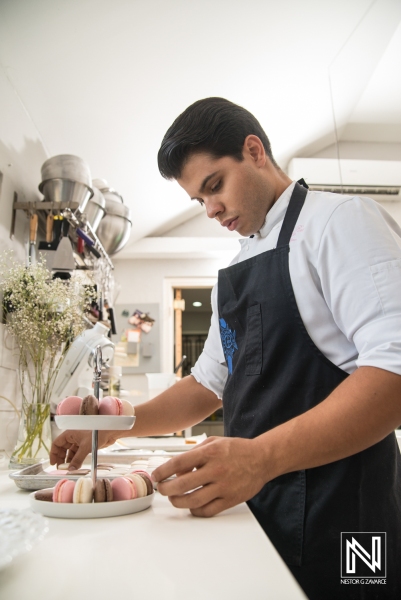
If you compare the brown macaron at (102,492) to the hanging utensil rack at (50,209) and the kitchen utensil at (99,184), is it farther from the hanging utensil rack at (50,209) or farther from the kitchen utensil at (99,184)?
the kitchen utensil at (99,184)

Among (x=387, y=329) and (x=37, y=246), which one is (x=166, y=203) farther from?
(x=387, y=329)

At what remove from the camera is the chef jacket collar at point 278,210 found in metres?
1.01

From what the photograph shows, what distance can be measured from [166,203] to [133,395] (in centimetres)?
180

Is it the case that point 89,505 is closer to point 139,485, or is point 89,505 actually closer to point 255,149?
point 139,485

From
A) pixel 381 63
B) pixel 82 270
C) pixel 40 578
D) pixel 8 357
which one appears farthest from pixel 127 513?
pixel 381 63

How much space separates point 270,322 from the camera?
89cm

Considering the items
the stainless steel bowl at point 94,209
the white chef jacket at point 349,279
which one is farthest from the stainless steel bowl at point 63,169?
the white chef jacket at point 349,279

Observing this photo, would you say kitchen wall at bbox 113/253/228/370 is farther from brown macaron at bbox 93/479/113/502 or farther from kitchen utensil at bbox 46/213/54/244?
brown macaron at bbox 93/479/113/502

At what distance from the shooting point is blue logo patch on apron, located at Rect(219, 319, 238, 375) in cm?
104

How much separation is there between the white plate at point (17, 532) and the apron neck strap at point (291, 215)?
65 cm

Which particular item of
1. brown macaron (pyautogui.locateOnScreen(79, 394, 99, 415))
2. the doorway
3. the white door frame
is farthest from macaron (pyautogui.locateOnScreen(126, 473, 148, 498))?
the doorway

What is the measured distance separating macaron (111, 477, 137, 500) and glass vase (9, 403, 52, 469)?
0.70 meters

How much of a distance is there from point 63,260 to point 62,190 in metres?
0.28

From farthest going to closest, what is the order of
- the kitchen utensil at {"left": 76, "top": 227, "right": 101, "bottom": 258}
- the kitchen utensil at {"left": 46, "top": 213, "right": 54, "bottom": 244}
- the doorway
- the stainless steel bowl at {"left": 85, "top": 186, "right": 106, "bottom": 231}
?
the doorway, the stainless steel bowl at {"left": 85, "top": 186, "right": 106, "bottom": 231}, the kitchen utensil at {"left": 76, "top": 227, "right": 101, "bottom": 258}, the kitchen utensil at {"left": 46, "top": 213, "right": 54, "bottom": 244}
